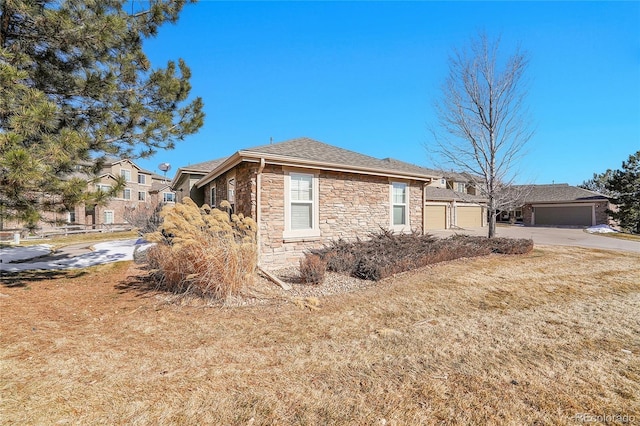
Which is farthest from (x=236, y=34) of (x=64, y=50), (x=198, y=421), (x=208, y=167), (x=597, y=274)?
(x=597, y=274)

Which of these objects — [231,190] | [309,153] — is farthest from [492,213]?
[231,190]

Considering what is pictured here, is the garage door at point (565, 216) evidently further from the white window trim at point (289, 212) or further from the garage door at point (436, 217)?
the white window trim at point (289, 212)

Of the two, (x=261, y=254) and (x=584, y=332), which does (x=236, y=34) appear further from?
(x=584, y=332)

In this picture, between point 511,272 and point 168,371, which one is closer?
point 168,371

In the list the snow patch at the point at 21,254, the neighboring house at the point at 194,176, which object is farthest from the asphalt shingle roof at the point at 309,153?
the snow patch at the point at 21,254

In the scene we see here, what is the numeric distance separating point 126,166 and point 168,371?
1491 inches

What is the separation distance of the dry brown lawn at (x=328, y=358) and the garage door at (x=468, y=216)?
2278 cm

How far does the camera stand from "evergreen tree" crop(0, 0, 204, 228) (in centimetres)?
460

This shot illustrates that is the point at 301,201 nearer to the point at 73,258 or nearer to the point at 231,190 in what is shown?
the point at 231,190

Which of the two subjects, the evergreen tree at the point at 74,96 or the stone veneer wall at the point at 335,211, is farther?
the stone veneer wall at the point at 335,211

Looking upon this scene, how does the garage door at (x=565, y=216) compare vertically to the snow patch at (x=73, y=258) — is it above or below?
above

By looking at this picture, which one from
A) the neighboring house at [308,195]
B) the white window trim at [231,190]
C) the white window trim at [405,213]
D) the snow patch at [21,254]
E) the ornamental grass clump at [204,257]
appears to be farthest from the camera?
the white window trim at [405,213]

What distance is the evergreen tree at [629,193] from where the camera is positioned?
909 inches

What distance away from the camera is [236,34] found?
986 cm
